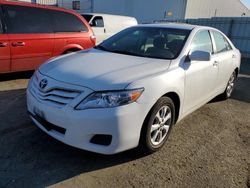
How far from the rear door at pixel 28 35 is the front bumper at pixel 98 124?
312cm

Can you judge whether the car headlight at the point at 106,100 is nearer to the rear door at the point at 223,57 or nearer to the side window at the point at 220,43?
the rear door at the point at 223,57

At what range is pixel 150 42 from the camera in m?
3.82

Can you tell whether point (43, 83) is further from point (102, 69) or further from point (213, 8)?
point (213, 8)

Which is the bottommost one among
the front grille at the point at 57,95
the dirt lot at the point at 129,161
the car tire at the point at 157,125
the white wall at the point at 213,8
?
the dirt lot at the point at 129,161

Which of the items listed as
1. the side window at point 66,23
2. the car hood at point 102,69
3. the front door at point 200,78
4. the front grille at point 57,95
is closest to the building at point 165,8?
the side window at point 66,23

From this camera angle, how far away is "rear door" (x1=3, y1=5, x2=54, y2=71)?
17.2ft

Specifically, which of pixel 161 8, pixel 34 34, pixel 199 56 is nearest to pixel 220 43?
pixel 199 56

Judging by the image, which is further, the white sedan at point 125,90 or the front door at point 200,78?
the front door at point 200,78

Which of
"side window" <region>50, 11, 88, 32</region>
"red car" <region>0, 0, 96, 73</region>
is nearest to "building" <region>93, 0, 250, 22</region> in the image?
"side window" <region>50, 11, 88, 32</region>

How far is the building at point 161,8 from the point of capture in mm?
19952

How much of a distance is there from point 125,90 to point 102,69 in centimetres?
52

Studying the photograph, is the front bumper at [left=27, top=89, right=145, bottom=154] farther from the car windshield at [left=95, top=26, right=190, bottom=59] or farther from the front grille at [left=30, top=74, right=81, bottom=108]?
the car windshield at [left=95, top=26, right=190, bottom=59]

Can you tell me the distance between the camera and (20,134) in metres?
3.32

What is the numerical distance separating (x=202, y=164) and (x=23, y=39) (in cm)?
437
